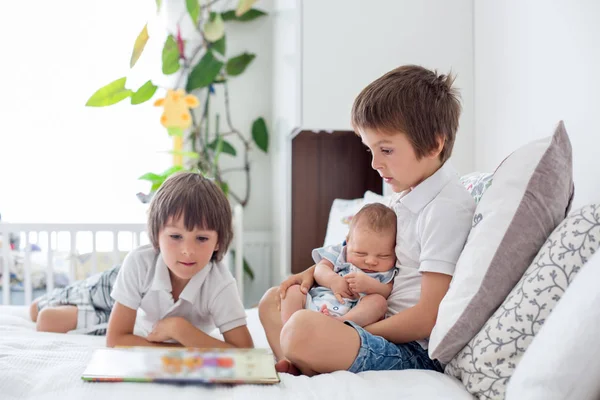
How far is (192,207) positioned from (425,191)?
50cm

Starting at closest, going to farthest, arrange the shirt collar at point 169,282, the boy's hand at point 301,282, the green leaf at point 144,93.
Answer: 1. the boy's hand at point 301,282
2. the shirt collar at point 169,282
3. the green leaf at point 144,93

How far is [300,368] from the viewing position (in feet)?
3.24

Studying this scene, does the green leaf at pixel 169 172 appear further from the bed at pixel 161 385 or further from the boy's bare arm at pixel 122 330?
the bed at pixel 161 385

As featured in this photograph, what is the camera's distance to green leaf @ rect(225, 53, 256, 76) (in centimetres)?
295

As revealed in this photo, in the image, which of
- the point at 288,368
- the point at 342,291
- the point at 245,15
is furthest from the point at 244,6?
the point at 288,368

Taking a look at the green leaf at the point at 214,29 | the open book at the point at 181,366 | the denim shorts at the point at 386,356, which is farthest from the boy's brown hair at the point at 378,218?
the green leaf at the point at 214,29

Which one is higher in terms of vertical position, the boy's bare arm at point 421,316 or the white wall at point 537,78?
the white wall at point 537,78

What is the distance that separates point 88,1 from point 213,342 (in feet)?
7.35

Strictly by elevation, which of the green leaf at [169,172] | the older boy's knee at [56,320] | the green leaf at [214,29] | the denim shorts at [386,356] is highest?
the green leaf at [214,29]

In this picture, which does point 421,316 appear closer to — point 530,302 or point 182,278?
point 530,302

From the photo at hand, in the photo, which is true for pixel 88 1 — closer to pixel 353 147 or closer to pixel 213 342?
pixel 353 147

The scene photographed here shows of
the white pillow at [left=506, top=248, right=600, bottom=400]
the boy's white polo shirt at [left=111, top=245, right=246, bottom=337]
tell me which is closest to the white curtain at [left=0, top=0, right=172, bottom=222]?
the boy's white polo shirt at [left=111, top=245, right=246, bottom=337]

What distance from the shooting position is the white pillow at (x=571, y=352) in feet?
2.14

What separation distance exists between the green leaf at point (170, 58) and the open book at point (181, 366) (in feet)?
6.68
